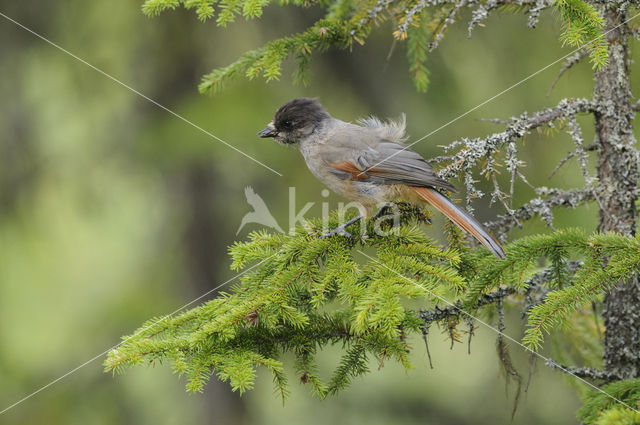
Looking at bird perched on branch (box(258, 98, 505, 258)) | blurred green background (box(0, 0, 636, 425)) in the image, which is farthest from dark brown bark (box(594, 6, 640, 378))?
blurred green background (box(0, 0, 636, 425))

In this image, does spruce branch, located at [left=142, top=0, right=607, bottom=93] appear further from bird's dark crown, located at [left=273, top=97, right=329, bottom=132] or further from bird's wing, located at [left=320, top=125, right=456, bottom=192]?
bird's wing, located at [left=320, top=125, right=456, bottom=192]

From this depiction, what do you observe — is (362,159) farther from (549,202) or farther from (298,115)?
(549,202)

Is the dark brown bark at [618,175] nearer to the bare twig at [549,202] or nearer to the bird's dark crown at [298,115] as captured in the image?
the bare twig at [549,202]

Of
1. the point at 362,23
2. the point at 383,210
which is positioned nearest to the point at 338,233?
the point at 383,210

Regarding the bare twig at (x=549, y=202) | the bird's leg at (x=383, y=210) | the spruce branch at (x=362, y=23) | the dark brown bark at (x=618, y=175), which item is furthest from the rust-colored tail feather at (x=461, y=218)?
the spruce branch at (x=362, y=23)

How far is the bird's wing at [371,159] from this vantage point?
10.9ft

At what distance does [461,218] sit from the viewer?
2.93 m

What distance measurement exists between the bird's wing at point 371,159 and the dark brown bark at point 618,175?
0.89 m

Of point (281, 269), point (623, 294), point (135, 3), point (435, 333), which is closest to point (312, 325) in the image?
point (281, 269)

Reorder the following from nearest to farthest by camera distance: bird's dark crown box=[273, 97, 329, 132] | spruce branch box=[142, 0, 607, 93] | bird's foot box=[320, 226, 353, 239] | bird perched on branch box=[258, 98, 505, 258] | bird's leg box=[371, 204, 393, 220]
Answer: spruce branch box=[142, 0, 607, 93] → bird's foot box=[320, 226, 353, 239] → bird perched on branch box=[258, 98, 505, 258] → bird's leg box=[371, 204, 393, 220] → bird's dark crown box=[273, 97, 329, 132]

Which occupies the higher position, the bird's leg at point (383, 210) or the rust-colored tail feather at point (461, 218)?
the rust-colored tail feather at point (461, 218)

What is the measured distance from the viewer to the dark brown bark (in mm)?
2803

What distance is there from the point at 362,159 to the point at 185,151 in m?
1.93

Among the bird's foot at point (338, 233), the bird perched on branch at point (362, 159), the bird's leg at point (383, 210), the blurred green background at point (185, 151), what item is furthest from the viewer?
the blurred green background at point (185, 151)
